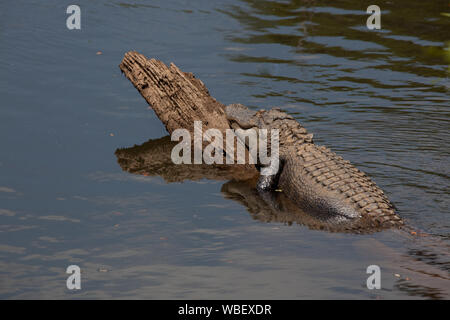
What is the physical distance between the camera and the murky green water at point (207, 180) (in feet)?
20.6

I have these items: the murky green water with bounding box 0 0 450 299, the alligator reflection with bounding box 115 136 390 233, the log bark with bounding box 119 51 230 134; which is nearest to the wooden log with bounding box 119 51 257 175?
the log bark with bounding box 119 51 230 134

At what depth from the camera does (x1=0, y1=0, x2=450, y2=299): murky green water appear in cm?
629

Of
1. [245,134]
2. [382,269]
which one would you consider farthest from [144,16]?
[382,269]

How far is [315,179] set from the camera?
24.8ft

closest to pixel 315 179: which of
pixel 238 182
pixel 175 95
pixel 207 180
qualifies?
pixel 238 182

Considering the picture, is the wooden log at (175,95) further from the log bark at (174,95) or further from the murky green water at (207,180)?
the murky green water at (207,180)

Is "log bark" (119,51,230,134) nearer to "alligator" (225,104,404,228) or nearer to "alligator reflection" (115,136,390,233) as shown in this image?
"alligator" (225,104,404,228)

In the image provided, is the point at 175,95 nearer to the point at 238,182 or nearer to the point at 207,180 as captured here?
the point at 207,180

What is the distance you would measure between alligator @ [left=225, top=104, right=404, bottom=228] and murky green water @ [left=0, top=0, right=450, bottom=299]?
34cm

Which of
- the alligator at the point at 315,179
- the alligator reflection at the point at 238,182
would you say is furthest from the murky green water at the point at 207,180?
the alligator at the point at 315,179

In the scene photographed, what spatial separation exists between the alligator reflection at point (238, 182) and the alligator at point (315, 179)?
7 cm

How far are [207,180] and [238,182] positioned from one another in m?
0.40
